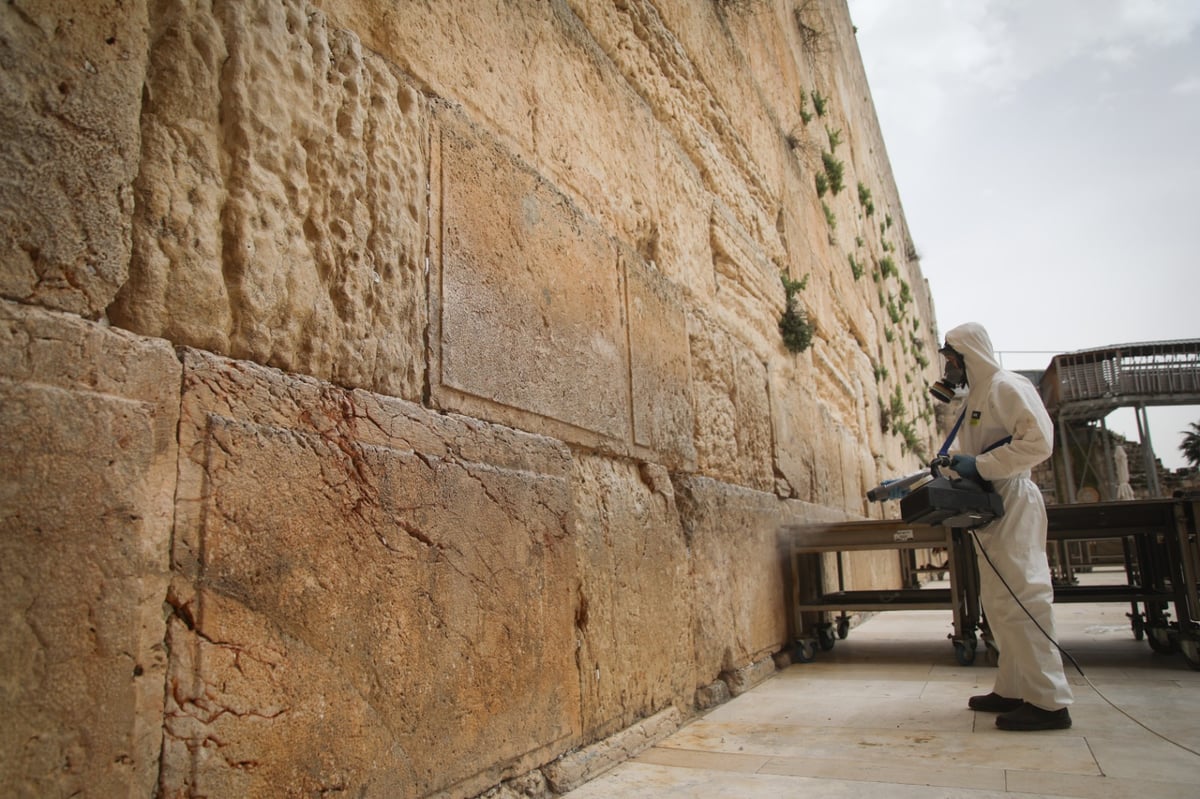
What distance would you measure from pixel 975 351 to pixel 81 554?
3377 millimetres

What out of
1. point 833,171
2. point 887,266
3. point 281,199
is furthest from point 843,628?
point 887,266

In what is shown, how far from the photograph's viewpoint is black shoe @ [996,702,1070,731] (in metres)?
2.97

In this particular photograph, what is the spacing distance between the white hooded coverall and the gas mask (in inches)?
9.1

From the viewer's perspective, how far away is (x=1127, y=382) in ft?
58.5

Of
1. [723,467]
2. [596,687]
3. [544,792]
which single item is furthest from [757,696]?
[544,792]

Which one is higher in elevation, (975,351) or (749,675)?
(975,351)

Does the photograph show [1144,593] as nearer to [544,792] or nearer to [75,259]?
[544,792]

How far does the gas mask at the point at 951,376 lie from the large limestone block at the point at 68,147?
10.7 ft

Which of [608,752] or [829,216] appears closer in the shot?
[608,752]

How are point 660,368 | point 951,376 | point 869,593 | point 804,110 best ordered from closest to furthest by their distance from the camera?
1. point 660,368
2. point 951,376
3. point 869,593
4. point 804,110

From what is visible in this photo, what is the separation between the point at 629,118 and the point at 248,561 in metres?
2.63

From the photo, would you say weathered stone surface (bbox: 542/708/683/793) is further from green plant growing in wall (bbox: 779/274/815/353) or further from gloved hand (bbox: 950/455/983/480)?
green plant growing in wall (bbox: 779/274/815/353)

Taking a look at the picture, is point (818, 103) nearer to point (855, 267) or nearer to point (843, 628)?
point (855, 267)

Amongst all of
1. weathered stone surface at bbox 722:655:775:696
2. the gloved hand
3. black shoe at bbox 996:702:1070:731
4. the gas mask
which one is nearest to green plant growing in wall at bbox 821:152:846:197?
the gas mask
